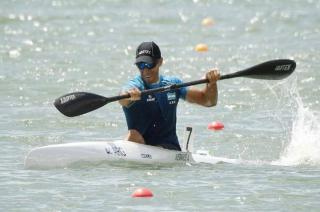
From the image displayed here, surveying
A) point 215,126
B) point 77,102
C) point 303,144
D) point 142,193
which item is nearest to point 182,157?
point 77,102

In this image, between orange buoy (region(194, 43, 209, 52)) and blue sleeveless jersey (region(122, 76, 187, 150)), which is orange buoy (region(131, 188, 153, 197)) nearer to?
blue sleeveless jersey (region(122, 76, 187, 150))

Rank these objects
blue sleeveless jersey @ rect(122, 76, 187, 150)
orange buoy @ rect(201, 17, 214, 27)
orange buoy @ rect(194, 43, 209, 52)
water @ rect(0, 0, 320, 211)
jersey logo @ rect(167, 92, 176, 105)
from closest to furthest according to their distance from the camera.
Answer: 1. water @ rect(0, 0, 320, 211)
2. blue sleeveless jersey @ rect(122, 76, 187, 150)
3. jersey logo @ rect(167, 92, 176, 105)
4. orange buoy @ rect(194, 43, 209, 52)
5. orange buoy @ rect(201, 17, 214, 27)

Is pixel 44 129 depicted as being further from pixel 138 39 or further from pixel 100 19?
pixel 100 19

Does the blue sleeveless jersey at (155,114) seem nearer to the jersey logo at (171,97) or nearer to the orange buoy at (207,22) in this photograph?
the jersey logo at (171,97)

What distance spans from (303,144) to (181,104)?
354cm

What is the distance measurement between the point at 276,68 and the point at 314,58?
835 cm

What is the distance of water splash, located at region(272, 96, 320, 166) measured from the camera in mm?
10922

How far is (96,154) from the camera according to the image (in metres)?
9.98

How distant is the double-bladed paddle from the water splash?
0.96m

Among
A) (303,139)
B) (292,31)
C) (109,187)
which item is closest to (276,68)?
(303,139)

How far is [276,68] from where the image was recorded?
429 inches

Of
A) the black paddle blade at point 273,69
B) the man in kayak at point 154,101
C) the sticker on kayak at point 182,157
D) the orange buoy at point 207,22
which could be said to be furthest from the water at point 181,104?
the black paddle blade at point 273,69

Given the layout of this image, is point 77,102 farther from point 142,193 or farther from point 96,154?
point 142,193

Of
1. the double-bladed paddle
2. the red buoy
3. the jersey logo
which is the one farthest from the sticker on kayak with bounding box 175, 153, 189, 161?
the red buoy
